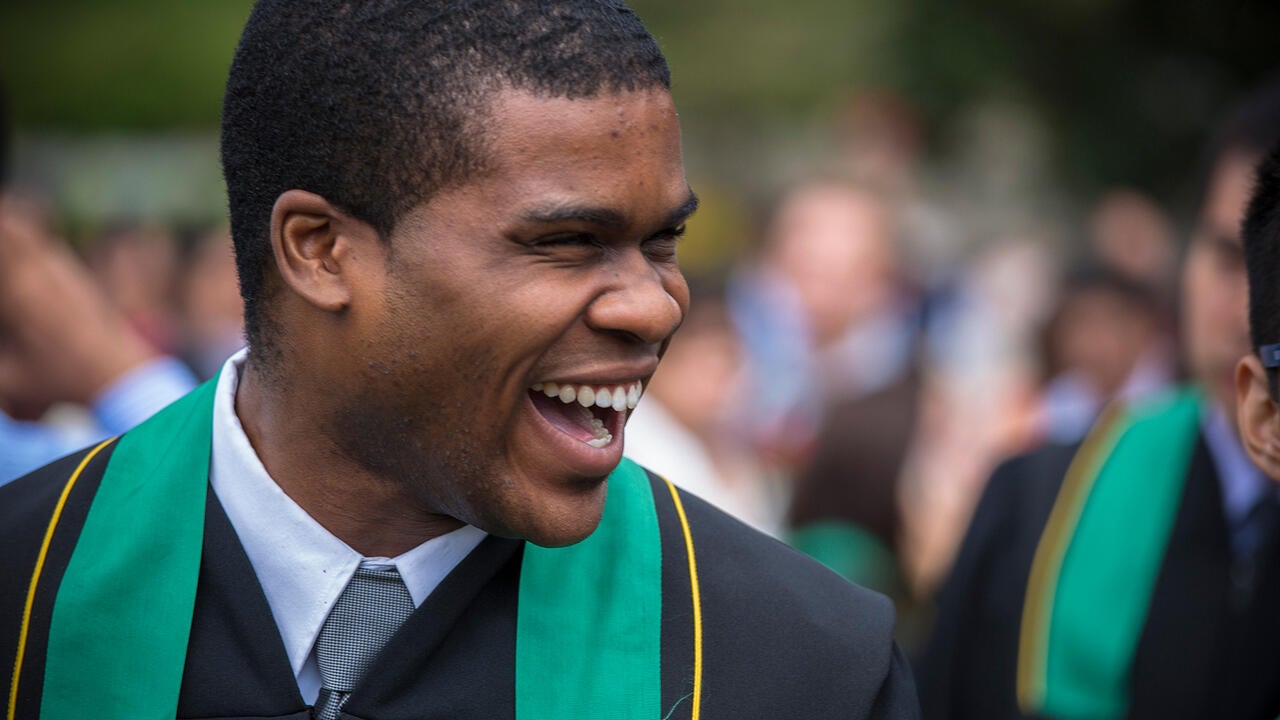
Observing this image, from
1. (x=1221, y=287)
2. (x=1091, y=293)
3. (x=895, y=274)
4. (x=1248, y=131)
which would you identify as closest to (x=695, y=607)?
A: (x=1221, y=287)

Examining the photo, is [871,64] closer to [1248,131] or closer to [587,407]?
[1248,131]

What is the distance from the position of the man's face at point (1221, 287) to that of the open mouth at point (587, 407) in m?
2.09

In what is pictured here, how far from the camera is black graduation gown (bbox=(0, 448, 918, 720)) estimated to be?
7.06 ft

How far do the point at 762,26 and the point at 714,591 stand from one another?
25.6 m

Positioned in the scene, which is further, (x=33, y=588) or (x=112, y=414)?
(x=112, y=414)

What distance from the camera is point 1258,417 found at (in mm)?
2631

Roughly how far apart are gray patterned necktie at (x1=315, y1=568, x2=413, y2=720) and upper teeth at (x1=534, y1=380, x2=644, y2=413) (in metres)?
0.42

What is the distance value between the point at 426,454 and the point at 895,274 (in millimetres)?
8758

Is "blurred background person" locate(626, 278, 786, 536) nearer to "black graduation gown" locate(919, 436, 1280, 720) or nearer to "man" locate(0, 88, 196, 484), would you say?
"black graduation gown" locate(919, 436, 1280, 720)

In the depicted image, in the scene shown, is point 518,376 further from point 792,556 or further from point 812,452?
point 812,452

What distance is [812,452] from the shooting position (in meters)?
6.47

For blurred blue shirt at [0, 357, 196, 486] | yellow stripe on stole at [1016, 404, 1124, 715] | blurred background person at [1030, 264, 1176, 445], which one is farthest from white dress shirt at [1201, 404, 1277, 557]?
blurred background person at [1030, 264, 1176, 445]

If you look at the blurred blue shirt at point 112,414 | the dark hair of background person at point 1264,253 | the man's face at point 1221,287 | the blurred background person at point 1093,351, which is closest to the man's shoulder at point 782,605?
the dark hair of background person at point 1264,253

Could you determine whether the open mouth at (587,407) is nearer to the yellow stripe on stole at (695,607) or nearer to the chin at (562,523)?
the chin at (562,523)
